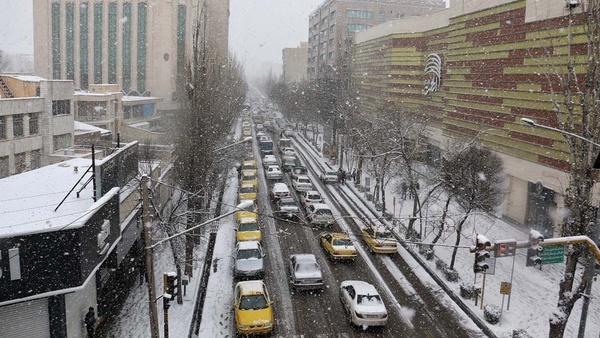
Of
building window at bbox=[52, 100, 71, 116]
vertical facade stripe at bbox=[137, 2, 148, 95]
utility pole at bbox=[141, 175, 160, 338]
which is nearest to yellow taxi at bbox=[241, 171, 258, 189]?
building window at bbox=[52, 100, 71, 116]

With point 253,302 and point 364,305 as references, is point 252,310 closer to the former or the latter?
point 253,302

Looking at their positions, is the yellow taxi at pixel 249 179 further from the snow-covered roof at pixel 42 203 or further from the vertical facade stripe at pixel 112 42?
the vertical facade stripe at pixel 112 42

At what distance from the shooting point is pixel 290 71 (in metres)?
188

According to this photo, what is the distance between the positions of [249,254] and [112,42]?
67370 mm

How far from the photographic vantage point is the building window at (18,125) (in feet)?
94.4

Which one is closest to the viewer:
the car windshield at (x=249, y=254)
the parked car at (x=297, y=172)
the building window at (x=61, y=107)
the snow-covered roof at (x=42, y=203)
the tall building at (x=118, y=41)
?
the snow-covered roof at (x=42, y=203)

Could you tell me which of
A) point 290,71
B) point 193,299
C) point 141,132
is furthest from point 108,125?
point 290,71

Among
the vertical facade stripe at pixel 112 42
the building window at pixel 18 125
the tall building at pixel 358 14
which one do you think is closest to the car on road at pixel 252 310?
the building window at pixel 18 125

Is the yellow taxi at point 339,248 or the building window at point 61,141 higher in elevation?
the building window at point 61,141

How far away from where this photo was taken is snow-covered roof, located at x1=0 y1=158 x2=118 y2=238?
12.9 meters

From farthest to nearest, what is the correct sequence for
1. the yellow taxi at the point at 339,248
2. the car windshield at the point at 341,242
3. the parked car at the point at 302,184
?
the parked car at the point at 302,184
the car windshield at the point at 341,242
the yellow taxi at the point at 339,248

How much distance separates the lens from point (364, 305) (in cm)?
1722

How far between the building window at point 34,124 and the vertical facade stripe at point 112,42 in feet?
169

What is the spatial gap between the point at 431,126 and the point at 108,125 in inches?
1262
